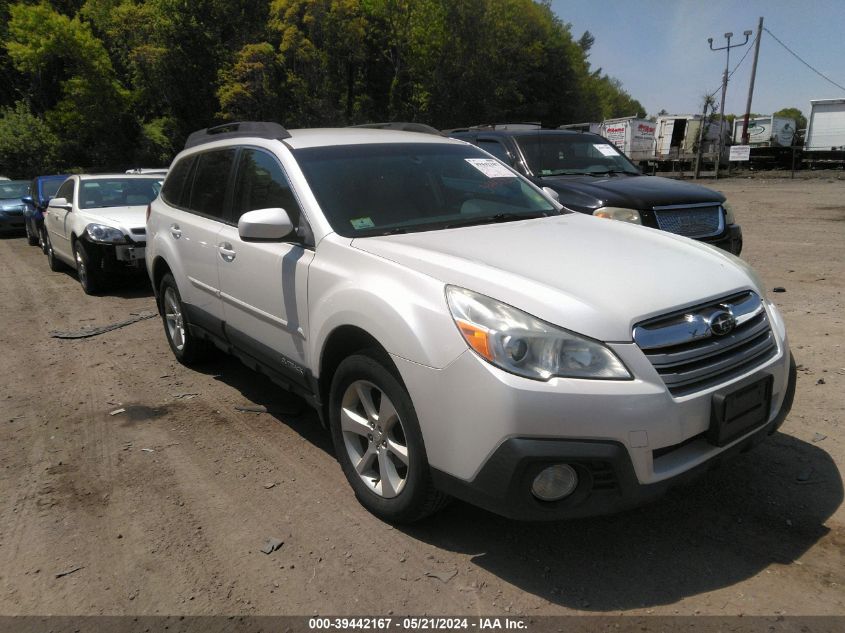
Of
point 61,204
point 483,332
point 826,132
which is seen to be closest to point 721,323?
point 483,332

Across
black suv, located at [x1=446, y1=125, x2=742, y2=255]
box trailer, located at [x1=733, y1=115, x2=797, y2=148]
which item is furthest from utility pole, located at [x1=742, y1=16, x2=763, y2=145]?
black suv, located at [x1=446, y1=125, x2=742, y2=255]

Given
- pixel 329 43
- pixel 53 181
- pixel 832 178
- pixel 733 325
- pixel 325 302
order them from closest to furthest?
pixel 733 325, pixel 325 302, pixel 53 181, pixel 832 178, pixel 329 43

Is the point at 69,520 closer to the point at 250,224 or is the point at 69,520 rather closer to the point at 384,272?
the point at 250,224

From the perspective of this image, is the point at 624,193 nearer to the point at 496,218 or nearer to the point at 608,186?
the point at 608,186

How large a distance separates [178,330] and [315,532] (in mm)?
3025

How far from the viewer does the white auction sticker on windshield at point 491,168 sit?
4141 millimetres

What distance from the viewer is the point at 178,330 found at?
17.9ft

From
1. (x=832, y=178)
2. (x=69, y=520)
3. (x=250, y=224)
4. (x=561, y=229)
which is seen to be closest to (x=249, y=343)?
(x=250, y=224)

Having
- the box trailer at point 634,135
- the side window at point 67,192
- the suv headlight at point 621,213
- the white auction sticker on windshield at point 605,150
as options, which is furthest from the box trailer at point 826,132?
the side window at point 67,192

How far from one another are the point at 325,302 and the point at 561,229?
1.33 metres

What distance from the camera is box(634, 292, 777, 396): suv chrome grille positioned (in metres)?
2.44

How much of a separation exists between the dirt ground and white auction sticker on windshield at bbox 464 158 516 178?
2002 millimetres

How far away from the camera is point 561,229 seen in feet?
11.4

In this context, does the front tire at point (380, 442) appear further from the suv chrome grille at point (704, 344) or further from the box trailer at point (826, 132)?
the box trailer at point (826, 132)
